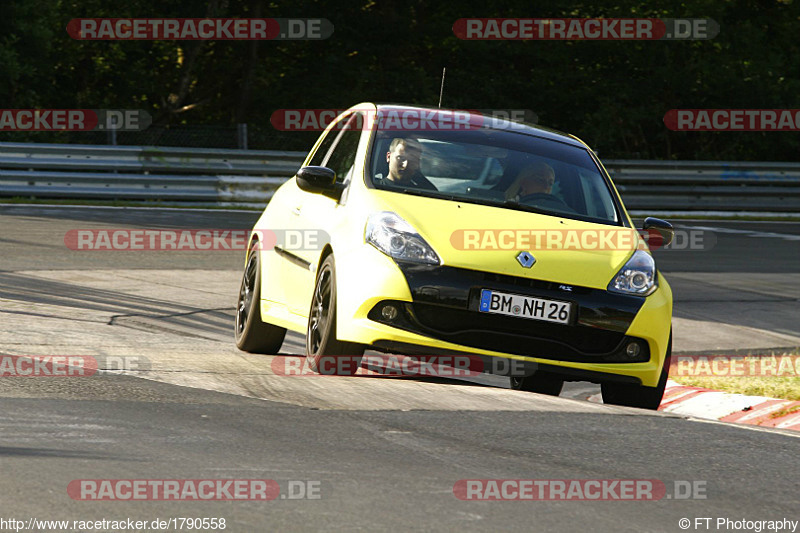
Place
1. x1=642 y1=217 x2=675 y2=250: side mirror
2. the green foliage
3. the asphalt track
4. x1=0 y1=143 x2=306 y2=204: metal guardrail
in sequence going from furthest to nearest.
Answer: the green foliage → x1=0 y1=143 x2=306 y2=204: metal guardrail → x1=642 y1=217 x2=675 y2=250: side mirror → the asphalt track

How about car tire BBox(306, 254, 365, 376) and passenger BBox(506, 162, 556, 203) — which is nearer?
car tire BBox(306, 254, 365, 376)

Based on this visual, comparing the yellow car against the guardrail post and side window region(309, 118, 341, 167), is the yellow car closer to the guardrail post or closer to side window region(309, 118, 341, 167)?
side window region(309, 118, 341, 167)

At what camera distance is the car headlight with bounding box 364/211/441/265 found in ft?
23.0

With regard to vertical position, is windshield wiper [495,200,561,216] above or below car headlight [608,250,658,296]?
above

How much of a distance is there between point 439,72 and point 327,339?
74.0 feet

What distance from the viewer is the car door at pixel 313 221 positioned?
782cm

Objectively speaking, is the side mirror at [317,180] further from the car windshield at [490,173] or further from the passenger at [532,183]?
the passenger at [532,183]

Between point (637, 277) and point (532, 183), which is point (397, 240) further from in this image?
point (637, 277)

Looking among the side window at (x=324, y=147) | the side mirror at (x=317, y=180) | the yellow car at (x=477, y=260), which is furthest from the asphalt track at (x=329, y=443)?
the side window at (x=324, y=147)

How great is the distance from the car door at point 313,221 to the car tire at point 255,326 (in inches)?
23.0

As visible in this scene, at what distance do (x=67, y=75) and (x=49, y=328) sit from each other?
1968 cm

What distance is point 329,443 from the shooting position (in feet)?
18.1

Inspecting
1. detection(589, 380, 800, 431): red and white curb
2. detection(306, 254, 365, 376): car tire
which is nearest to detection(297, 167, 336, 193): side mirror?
detection(306, 254, 365, 376): car tire

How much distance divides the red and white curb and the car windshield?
1.41m
